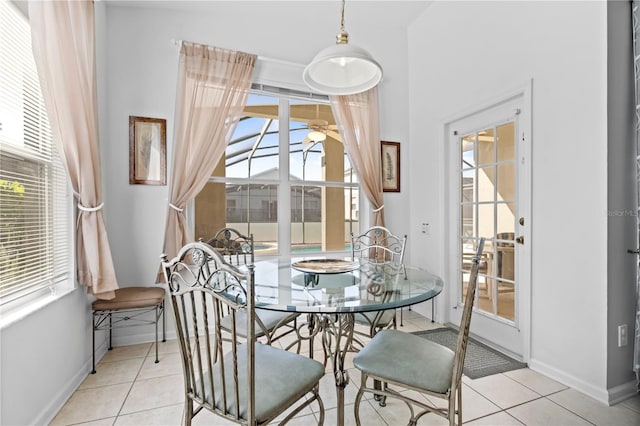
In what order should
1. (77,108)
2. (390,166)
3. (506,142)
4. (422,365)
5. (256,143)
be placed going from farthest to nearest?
(390,166), (256,143), (506,142), (77,108), (422,365)

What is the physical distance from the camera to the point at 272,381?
4.14ft

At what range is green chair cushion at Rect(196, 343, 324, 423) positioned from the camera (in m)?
1.16

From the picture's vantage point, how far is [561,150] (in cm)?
212

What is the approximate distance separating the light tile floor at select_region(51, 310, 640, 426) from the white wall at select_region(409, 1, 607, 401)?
0.16m

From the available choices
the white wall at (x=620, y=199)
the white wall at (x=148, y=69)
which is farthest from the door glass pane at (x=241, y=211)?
the white wall at (x=620, y=199)

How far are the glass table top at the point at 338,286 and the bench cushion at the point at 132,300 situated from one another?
950 millimetres

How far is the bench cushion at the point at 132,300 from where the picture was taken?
90.8 inches

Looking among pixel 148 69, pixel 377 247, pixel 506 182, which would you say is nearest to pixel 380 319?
pixel 377 247

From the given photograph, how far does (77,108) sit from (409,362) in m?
2.43

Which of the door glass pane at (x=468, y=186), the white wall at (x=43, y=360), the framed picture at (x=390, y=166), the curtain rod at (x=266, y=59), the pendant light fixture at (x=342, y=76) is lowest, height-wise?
the white wall at (x=43, y=360)

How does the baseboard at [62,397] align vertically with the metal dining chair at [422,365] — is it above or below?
below

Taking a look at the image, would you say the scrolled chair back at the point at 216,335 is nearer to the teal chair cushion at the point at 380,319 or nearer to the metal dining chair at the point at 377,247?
the teal chair cushion at the point at 380,319

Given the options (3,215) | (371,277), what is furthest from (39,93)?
(371,277)

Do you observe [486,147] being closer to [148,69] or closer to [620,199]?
[620,199]
